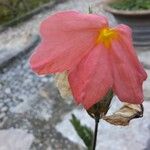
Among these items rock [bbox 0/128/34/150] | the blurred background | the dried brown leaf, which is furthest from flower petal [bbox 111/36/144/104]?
rock [bbox 0/128/34/150]

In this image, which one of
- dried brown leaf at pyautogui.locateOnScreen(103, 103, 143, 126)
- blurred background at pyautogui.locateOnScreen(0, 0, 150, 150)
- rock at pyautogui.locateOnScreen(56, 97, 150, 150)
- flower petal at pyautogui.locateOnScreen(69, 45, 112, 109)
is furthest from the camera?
blurred background at pyautogui.locateOnScreen(0, 0, 150, 150)

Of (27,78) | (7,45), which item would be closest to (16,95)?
(27,78)

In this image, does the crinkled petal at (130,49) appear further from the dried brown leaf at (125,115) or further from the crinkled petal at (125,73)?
the dried brown leaf at (125,115)

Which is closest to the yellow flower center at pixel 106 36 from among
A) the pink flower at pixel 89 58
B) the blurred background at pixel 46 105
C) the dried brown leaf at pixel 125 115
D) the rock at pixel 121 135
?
the pink flower at pixel 89 58

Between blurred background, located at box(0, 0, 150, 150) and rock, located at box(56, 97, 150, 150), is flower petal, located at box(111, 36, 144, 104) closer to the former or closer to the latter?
blurred background, located at box(0, 0, 150, 150)

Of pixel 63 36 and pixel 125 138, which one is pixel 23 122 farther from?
pixel 63 36

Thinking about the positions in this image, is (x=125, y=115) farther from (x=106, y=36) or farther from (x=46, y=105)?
(x=46, y=105)

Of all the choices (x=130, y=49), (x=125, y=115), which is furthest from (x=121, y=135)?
(x=130, y=49)
